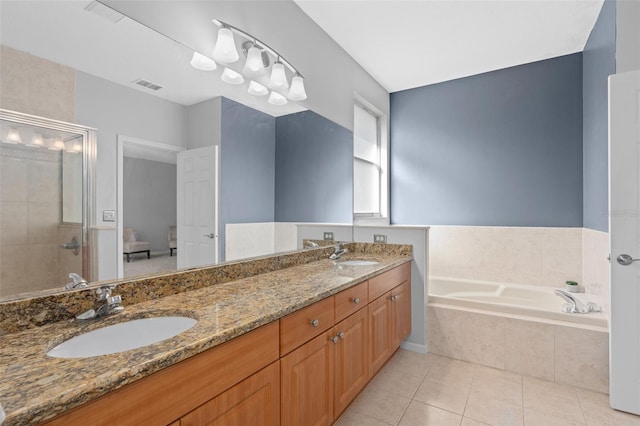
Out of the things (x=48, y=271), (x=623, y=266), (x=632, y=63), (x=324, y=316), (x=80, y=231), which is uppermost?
(x=632, y=63)

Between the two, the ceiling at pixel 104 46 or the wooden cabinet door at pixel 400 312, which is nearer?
the ceiling at pixel 104 46

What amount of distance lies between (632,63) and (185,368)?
10.2 ft

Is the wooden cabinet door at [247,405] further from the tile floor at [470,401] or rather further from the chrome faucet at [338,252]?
the chrome faucet at [338,252]

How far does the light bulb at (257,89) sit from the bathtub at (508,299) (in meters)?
2.11

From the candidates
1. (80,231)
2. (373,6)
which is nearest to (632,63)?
(373,6)

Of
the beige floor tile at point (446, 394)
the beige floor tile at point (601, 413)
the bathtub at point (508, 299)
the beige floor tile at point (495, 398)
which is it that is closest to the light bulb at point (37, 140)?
the beige floor tile at point (446, 394)

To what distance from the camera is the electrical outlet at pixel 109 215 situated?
1162 mm

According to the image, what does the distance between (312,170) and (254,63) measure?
2.58 feet

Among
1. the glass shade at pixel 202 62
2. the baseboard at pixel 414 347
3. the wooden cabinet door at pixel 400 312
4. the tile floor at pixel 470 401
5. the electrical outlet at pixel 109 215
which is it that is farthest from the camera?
the baseboard at pixel 414 347

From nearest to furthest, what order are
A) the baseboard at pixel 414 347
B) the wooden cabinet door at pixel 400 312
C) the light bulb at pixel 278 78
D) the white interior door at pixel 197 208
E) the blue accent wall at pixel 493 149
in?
→ the white interior door at pixel 197 208, the light bulb at pixel 278 78, the wooden cabinet door at pixel 400 312, the baseboard at pixel 414 347, the blue accent wall at pixel 493 149

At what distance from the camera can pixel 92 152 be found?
44.4 inches

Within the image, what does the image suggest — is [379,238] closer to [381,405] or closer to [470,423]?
[381,405]

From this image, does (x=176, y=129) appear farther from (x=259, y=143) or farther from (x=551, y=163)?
(x=551, y=163)

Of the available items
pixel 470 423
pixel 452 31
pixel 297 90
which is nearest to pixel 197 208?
pixel 297 90
